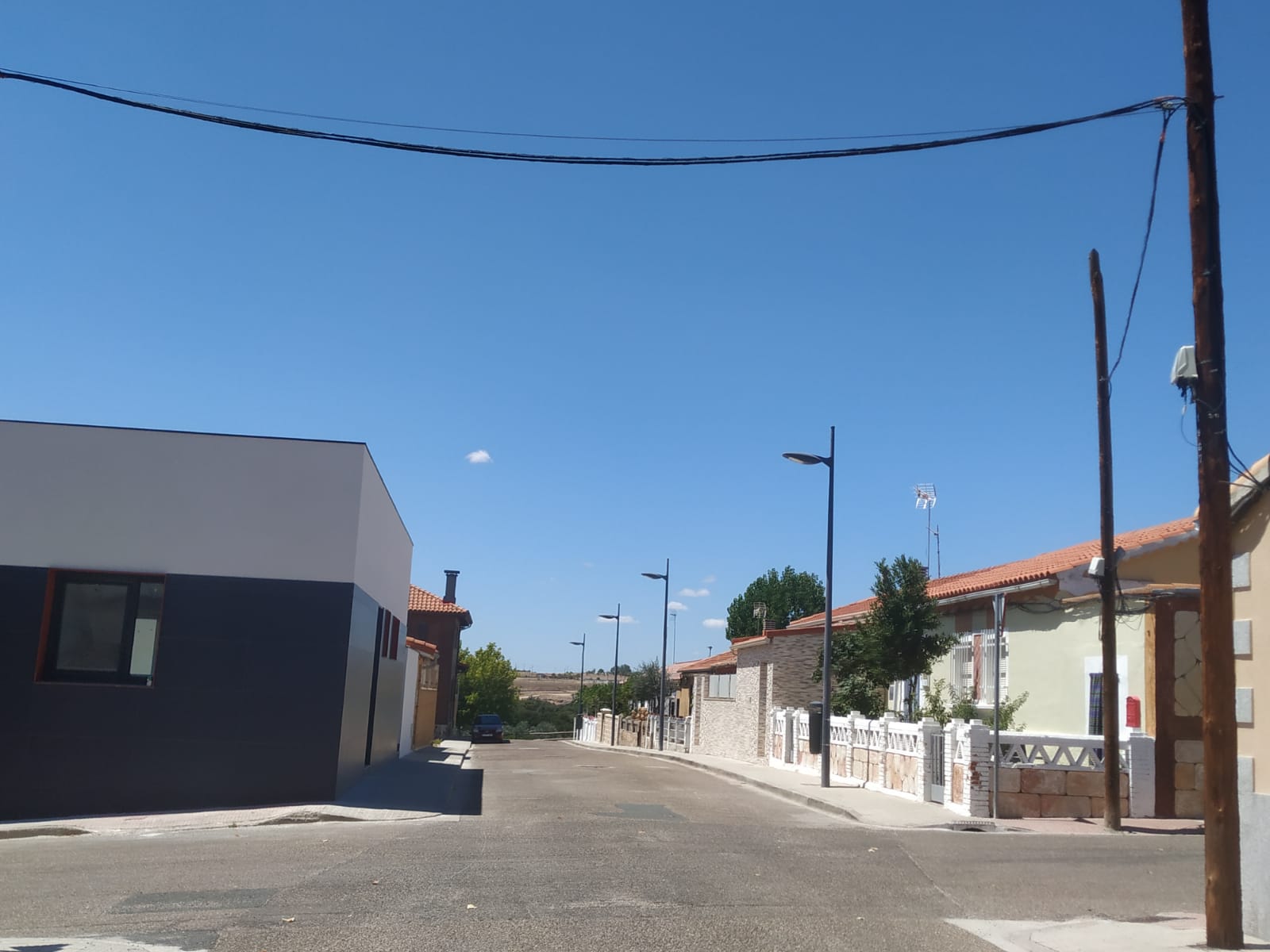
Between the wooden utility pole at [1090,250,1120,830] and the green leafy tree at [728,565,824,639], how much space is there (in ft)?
192

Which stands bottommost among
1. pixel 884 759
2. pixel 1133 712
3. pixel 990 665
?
pixel 884 759

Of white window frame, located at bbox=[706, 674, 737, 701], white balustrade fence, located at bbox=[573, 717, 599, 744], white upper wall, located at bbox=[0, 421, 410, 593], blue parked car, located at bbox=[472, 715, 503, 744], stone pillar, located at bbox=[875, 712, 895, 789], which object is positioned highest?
white upper wall, located at bbox=[0, 421, 410, 593]

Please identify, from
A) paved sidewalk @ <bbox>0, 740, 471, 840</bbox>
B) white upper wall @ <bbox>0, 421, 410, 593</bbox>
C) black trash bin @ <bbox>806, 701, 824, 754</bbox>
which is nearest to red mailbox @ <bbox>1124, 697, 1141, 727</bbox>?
black trash bin @ <bbox>806, 701, 824, 754</bbox>

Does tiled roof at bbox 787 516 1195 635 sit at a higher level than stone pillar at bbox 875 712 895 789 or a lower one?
higher

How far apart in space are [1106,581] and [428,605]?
40.9 m

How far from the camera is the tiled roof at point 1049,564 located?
20094 mm

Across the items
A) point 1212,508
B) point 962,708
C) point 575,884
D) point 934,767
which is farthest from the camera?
point 962,708

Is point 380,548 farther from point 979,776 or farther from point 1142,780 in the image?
point 1142,780

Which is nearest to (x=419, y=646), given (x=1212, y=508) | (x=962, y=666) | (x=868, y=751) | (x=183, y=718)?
(x=868, y=751)

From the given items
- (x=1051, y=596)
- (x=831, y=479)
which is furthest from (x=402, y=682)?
(x=1051, y=596)

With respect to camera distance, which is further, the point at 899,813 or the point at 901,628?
the point at 901,628

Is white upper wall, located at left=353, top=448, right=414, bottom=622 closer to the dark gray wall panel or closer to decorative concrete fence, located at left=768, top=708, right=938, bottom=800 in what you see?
the dark gray wall panel

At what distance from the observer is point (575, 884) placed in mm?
10328

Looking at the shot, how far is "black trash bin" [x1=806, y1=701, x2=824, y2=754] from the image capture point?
26453 mm
